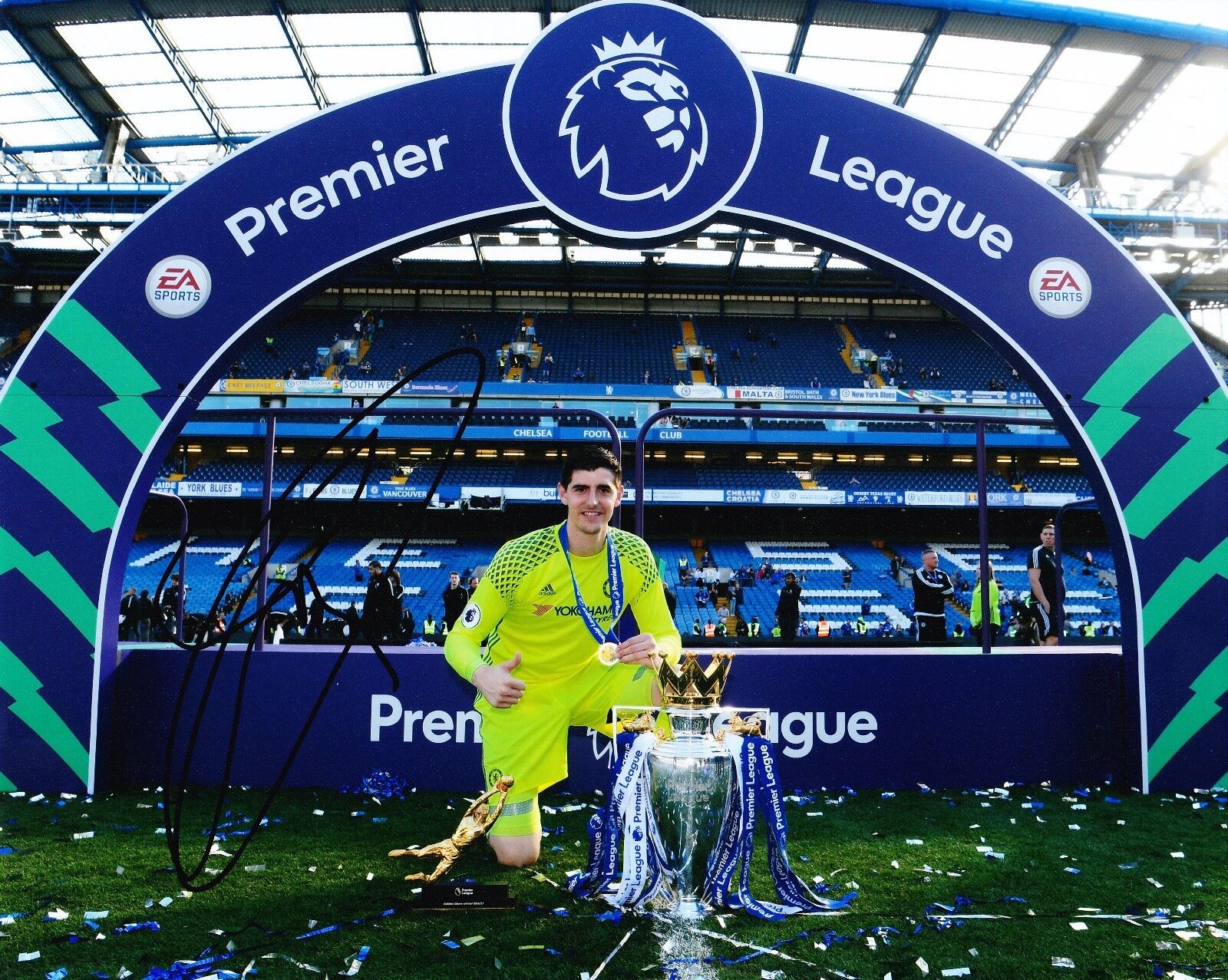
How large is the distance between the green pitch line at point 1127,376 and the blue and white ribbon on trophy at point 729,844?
3.11 m

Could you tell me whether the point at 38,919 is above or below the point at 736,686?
below

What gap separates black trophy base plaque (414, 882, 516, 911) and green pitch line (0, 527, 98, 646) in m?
2.72

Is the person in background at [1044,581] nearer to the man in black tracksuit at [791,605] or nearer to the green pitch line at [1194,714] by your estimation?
the green pitch line at [1194,714]

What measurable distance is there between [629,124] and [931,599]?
5.67m

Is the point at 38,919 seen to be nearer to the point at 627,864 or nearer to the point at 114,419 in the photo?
the point at 627,864

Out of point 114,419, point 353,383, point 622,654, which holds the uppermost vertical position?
point 353,383

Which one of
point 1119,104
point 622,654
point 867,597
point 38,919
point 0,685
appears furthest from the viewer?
point 867,597

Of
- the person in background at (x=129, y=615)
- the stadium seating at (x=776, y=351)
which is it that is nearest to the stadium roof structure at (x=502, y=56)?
the stadium seating at (x=776, y=351)

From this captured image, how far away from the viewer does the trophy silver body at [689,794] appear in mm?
2756

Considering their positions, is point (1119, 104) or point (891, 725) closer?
point (891, 725)

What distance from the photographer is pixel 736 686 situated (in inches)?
188

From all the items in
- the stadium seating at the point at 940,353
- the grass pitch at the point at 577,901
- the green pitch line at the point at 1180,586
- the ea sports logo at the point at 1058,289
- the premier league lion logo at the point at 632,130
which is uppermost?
the stadium seating at the point at 940,353

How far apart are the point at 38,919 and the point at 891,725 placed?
402cm

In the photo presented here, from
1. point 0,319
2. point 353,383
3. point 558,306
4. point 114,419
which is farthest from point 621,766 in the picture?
point 0,319
